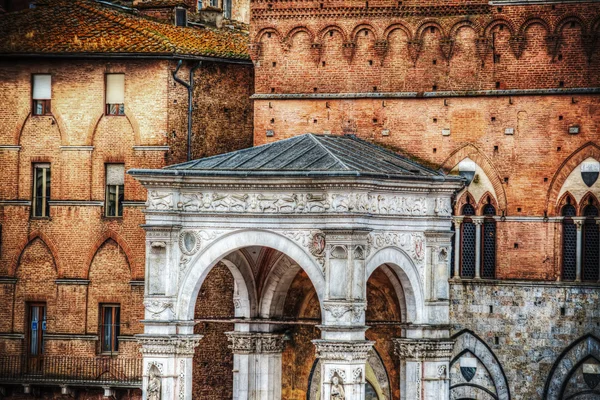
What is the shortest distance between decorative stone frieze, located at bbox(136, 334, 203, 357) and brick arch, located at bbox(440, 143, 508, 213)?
8404 mm

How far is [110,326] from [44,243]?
2740 mm

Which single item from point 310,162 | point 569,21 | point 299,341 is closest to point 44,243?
point 299,341

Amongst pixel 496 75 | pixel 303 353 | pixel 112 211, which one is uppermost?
pixel 496 75

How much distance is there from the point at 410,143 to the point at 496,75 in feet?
8.67

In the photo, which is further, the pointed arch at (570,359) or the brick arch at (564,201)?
the brick arch at (564,201)

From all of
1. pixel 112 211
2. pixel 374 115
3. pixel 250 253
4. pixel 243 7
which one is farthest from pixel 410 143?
pixel 243 7

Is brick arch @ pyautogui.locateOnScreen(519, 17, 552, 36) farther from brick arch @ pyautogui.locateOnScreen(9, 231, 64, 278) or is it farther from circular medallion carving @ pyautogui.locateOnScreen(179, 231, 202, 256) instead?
brick arch @ pyautogui.locateOnScreen(9, 231, 64, 278)

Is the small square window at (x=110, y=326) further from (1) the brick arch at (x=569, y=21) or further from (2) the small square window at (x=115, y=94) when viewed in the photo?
(1) the brick arch at (x=569, y=21)

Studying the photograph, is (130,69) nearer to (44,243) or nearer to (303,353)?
(44,243)

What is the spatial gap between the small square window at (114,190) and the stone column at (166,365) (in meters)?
7.70

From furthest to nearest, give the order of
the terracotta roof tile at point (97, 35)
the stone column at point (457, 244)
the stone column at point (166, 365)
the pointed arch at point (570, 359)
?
the terracotta roof tile at point (97, 35)
the stone column at point (457, 244)
the pointed arch at point (570, 359)
the stone column at point (166, 365)

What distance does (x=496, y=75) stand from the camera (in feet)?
149

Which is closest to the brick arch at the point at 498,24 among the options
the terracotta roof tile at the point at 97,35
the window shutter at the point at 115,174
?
the terracotta roof tile at the point at 97,35

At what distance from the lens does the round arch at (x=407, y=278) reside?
41.2 m
